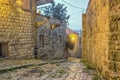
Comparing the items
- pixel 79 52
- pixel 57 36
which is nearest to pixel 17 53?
pixel 57 36

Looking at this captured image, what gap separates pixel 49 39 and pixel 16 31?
5.20m

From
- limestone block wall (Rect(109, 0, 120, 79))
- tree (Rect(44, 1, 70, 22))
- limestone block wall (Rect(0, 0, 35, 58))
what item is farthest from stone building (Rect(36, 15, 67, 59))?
limestone block wall (Rect(109, 0, 120, 79))

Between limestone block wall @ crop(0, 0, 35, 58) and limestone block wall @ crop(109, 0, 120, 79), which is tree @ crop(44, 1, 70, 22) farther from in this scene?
limestone block wall @ crop(109, 0, 120, 79)

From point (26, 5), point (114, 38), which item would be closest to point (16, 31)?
point (26, 5)

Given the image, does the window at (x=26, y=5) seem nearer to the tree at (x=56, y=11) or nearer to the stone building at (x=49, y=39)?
the stone building at (x=49, y=39)

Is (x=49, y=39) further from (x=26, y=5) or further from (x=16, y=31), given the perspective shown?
(x=16, y=31)

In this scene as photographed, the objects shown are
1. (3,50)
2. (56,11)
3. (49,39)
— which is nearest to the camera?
(3,50)

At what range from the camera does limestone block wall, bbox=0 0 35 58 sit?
9.88 m

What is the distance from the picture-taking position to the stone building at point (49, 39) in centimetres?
1395

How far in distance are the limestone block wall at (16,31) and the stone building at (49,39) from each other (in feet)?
3.91

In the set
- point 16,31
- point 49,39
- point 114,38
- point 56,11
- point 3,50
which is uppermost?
point 56,11

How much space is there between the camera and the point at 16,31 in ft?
35.6

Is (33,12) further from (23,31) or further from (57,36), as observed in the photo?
(57,36)

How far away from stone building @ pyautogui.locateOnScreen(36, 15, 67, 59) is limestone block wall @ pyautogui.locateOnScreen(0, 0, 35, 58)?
3.91 feet
